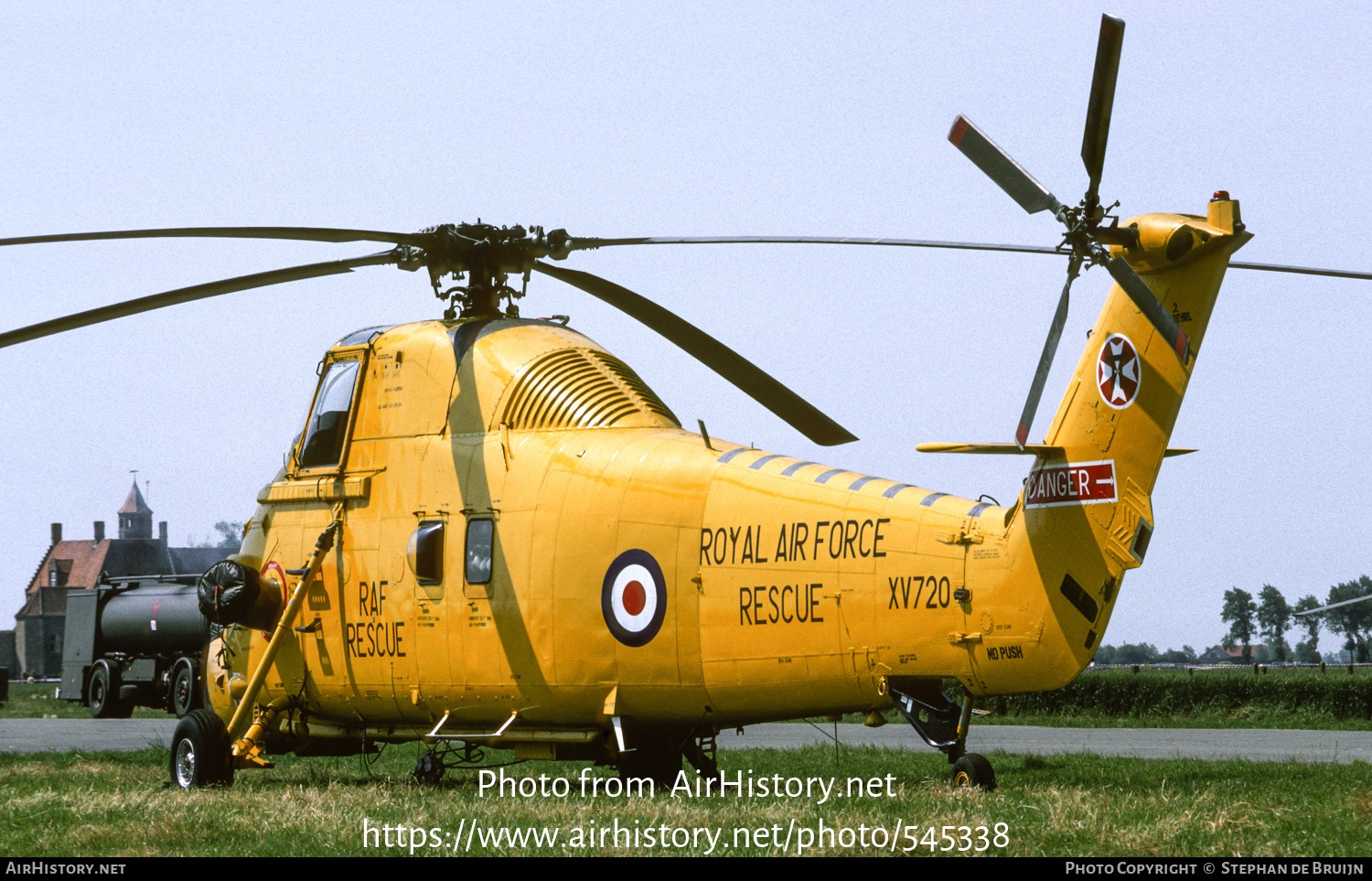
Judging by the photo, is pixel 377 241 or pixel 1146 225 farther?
pixel 377 241

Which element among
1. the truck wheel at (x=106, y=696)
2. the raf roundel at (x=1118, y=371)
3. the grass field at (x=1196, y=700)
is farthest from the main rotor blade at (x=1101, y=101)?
the truck wheel at (x=106, y=696)

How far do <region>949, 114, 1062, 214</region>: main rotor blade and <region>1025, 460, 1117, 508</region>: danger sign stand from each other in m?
1.96

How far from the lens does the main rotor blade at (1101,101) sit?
9.26 meters

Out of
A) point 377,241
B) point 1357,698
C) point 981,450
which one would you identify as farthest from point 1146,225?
point 1357,698

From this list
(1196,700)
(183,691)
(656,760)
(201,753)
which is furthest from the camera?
(1196,700)

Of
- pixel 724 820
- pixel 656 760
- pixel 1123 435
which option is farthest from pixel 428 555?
pixel 1123 435

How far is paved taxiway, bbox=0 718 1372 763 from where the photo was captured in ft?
68.7

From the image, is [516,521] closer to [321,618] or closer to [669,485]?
[669,485]

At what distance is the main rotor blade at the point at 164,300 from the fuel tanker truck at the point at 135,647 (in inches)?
876

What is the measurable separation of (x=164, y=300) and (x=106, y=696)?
1131 inches

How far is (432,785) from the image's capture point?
47.9ft

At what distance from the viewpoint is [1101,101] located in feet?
32.0

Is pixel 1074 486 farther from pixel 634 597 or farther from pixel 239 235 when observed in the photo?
pixel 239 235

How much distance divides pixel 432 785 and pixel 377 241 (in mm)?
5778
